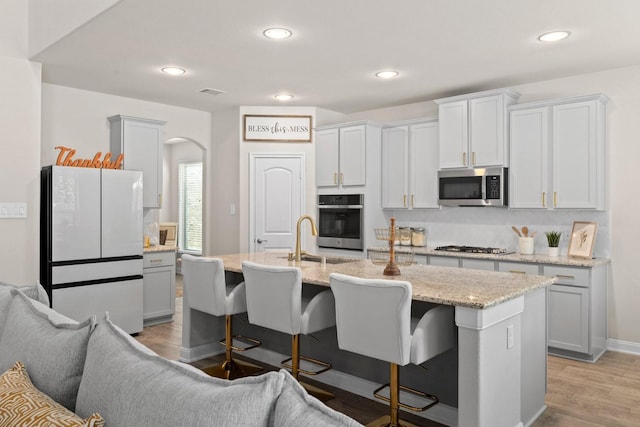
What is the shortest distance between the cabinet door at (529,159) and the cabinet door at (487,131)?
12 cm

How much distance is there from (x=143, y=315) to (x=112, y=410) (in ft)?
13.0

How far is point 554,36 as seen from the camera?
3.41 m

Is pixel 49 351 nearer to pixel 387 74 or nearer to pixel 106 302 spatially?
pixel 106 302

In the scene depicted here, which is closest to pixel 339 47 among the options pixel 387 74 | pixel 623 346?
pixel 387 74

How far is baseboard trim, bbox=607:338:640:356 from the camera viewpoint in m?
4.21

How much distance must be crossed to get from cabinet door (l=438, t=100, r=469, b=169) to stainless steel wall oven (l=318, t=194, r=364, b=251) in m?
1.09

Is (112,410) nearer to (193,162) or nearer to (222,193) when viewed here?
(222,193)

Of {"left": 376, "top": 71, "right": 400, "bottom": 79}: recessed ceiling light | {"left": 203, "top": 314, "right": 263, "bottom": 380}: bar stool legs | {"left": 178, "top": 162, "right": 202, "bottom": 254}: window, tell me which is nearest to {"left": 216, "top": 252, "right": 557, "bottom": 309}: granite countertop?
{"left": 203, "top": 314, "right": 263, "bottom": 380}: bar stool legs

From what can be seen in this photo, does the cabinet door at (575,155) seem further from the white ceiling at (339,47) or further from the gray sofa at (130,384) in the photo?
the gray sofa at (130,384)

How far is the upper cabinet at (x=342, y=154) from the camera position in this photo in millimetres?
5508

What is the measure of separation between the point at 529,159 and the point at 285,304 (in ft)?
9.80

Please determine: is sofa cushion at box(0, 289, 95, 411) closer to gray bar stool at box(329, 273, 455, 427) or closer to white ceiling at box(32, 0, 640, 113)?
gray bar stool at box(329, 273, 455, 427)

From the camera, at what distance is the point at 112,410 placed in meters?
1.21

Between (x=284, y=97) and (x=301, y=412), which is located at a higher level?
(x=284, y=97)
